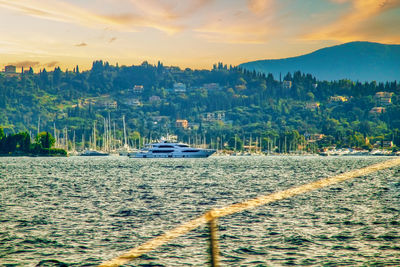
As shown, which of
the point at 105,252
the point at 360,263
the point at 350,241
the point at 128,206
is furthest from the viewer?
the point at 128,206

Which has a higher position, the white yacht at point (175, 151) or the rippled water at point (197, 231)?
the rippled water at point (197, 231)

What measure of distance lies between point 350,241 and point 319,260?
445 centimetres

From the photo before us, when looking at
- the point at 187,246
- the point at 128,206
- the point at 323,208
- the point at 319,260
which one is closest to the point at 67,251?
the point at 187,246

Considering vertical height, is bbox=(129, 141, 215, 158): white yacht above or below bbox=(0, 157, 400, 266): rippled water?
below

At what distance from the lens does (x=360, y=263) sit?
1888 centimetres

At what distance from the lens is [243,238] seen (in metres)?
24.0

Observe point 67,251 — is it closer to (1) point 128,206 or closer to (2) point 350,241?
(2) point 350,241

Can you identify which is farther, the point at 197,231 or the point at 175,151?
the point at 175,151

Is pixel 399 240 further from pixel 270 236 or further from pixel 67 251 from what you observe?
pixel 67 251

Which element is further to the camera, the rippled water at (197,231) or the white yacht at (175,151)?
the white yacht at (175,151)

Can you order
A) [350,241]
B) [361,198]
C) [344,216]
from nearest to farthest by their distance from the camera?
[350,241] < [344,216] < [361,198]

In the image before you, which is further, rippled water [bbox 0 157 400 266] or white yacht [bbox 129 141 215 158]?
white yacht [bbox 129 141 215 158]

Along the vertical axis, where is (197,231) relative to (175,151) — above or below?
above

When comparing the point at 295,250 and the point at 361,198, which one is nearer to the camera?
the point at 295,250
